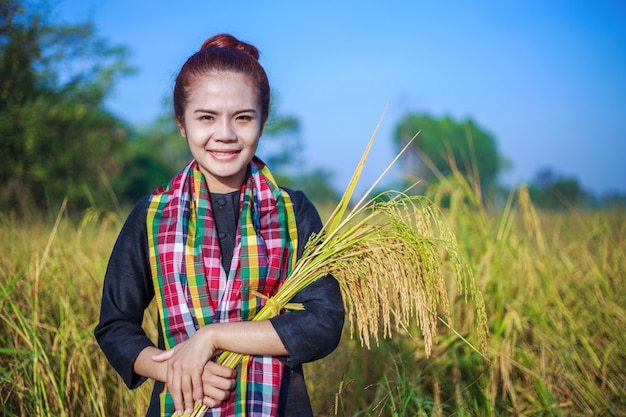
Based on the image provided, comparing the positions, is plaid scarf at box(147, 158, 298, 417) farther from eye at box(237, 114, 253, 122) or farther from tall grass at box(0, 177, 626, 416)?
tall grass at box(0, 177, 626, 416)

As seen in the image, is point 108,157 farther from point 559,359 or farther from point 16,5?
point 559,359

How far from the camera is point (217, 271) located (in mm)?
2082

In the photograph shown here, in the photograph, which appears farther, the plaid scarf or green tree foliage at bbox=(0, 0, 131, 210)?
green tree foliage at bbox=(0, 0, 131, 210)

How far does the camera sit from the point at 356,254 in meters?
1.92

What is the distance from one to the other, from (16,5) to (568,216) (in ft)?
29.6

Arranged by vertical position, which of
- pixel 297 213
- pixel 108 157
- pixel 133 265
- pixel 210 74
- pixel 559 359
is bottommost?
pixel 559 359

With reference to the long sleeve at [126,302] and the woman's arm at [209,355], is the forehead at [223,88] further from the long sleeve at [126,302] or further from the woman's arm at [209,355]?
the woman's arm at [209,355]

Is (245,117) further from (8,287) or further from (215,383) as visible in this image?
(8,287)

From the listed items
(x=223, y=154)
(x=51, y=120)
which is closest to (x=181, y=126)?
Answer: (x=223, y=154)

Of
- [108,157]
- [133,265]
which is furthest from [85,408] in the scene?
[108,157]

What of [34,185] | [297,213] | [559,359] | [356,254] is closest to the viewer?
[356,254]

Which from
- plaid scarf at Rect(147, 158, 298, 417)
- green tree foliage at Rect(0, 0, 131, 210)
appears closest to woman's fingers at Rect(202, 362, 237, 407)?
plaid scarf at Rect(147, 158, 298, 417)

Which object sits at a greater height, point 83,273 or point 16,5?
point 16,5

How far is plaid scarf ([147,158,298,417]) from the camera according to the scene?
2014 mm
